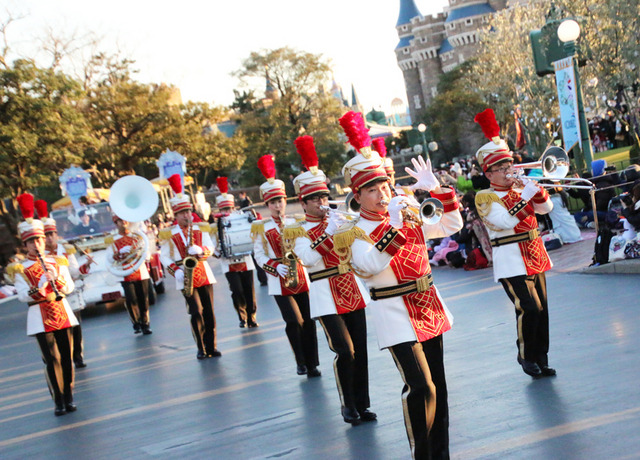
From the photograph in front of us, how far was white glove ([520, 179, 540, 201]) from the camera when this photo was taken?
6.75 m

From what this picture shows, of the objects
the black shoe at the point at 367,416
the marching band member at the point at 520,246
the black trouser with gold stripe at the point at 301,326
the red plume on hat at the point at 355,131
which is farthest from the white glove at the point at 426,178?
the black trouser with gold stripe at the point at 301,326

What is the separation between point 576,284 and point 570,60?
6103 millimetres

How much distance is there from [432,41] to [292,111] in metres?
39.7

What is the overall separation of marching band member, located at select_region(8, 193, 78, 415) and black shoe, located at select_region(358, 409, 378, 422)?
362 cm

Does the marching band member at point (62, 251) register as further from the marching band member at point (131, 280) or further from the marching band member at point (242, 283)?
the marching band member at point (242, 283)

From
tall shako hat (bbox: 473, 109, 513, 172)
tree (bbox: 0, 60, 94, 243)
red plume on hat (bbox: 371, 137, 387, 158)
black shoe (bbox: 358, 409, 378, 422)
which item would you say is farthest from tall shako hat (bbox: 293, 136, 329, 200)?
tree (bbox: 0, 60, 94, 243)

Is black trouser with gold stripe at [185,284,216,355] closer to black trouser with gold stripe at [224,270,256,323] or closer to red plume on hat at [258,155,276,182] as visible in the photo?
black trouser with gold stripe at [224,270,256,323]

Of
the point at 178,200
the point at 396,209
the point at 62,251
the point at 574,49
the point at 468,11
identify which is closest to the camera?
the point at 396,209

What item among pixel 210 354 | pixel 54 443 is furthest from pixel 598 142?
pixel 54 443

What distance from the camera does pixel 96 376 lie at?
36.2 ft

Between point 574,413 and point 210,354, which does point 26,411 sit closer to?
point 210,354

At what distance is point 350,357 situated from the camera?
6855 mm

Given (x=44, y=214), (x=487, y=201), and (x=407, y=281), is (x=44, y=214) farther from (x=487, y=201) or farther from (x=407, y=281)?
(x=407, y=281)

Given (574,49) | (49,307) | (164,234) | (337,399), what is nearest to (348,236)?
(337,399)
